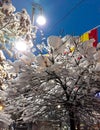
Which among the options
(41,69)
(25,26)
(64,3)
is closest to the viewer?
(41,69)

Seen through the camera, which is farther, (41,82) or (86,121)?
(86,121)

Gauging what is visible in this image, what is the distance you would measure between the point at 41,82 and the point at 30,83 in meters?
0.09

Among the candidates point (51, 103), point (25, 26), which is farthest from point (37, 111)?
point (25, 26)

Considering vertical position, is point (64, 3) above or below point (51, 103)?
above

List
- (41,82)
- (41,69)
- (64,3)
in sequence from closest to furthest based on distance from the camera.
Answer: (41,69), (41,82), (64,3)

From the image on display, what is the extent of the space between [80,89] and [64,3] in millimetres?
35741

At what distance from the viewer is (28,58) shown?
2029 mm

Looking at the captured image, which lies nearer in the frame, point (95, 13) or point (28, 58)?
point (28, 58)

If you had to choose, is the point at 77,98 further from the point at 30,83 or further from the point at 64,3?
the point at 64,3

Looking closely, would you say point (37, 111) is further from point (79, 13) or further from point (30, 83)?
point (79, 13)

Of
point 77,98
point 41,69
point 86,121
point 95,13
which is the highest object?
point 95,13

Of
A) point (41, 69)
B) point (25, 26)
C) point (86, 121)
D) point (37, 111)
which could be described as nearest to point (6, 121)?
point (37, 111)

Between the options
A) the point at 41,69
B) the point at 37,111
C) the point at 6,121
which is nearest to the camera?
the point at 41,69

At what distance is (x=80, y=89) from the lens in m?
2.17
